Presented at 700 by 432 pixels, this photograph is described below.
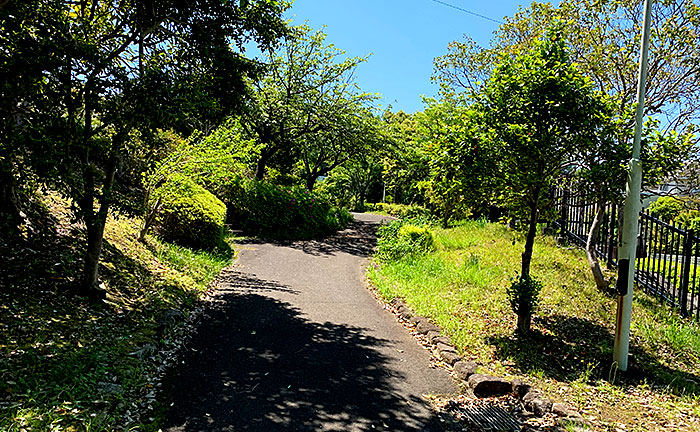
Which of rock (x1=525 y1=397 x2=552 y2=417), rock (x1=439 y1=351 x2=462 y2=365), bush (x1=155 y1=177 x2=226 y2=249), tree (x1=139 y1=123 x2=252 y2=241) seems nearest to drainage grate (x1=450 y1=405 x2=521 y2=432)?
rock (x1=525 y1=397 x2=552 y2=417)

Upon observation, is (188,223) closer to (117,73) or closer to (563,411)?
(117,73)

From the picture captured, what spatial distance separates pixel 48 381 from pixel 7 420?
26.6 inches

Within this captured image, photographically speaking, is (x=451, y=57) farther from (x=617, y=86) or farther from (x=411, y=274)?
(x=411, y=274)

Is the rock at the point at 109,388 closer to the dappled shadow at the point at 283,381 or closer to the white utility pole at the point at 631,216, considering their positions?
the dappled shadow at the point at 283,381

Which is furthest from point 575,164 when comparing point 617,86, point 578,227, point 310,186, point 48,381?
point 310,186

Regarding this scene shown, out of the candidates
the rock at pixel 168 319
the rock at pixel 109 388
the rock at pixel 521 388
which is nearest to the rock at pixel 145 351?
the rock at pixel 168 319

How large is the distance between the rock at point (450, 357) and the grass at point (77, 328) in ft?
11.2

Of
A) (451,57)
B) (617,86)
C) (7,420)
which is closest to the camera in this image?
(7,420)

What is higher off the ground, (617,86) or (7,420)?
(617,86)

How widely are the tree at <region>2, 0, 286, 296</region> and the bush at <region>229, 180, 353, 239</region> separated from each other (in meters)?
8.06

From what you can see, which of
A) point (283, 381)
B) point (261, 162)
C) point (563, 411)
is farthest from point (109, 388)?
point (261, 162)

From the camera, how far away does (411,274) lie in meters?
9.17

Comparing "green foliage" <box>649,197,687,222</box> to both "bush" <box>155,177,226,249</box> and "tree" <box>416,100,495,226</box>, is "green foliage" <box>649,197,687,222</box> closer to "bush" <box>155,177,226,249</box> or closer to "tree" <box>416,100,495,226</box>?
"tree" <box>416,100,495,226</box>

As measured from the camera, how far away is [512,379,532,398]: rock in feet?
15.1
